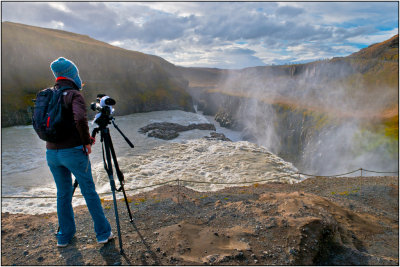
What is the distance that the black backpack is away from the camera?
415 centimetres

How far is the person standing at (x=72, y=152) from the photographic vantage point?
4.17 meters

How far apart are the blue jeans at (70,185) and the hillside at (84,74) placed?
1606 inches

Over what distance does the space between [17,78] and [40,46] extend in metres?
7.92

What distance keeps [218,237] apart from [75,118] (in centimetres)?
360

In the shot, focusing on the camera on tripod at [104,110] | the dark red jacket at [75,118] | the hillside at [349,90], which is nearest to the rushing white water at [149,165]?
the dark red jacket at [75,118]

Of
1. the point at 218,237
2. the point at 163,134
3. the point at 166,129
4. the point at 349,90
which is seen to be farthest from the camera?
the point at 166,129

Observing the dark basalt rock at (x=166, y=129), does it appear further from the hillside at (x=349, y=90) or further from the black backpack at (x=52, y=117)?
the black backpack at (x=52, y=117)

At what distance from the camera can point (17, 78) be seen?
139ft

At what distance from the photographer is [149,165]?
2472cm

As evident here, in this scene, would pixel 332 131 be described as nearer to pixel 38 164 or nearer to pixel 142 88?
pixel 38 164

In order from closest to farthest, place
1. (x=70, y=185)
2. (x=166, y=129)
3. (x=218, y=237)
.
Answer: (x=70, y=185)
(x=218, y=237)
(x=166, y=129)

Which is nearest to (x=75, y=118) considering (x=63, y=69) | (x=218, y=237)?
(x=63, y=69)

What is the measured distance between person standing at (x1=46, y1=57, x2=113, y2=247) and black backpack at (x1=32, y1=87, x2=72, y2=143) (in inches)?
2.4

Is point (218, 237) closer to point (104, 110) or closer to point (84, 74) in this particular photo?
point (104, 110)
